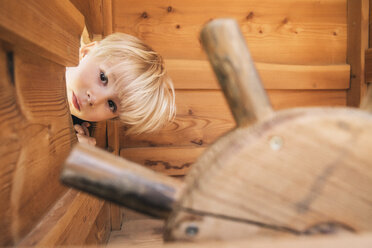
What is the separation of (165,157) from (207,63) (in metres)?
0.53

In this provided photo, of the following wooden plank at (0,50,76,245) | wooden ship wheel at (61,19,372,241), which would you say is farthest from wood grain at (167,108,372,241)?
wooden plank at (0,50,76,245)

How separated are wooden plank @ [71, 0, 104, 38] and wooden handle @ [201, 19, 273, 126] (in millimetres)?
956

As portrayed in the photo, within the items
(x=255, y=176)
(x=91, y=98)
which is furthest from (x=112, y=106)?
(x=255, y=176)

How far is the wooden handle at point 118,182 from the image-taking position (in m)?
0.28

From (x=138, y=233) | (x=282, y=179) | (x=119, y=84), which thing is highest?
(x=119, y=84)

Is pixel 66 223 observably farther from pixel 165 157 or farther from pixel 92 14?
pixel 92 14

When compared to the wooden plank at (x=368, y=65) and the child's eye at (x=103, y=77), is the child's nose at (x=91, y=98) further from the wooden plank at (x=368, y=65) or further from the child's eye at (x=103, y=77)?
the wooden plank at (x=368, y=65)

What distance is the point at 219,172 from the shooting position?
0.96ft

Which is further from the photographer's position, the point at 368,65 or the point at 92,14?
the point at 368,65

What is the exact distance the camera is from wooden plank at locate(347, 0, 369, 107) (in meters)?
1.39

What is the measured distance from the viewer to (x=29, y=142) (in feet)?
1.58

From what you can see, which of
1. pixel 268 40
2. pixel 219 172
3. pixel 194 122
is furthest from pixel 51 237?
pixel 268 40

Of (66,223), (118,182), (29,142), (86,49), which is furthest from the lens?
(86,49)

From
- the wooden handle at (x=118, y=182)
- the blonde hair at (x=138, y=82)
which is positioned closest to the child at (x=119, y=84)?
the blonde hair at (x=138, y=82)
